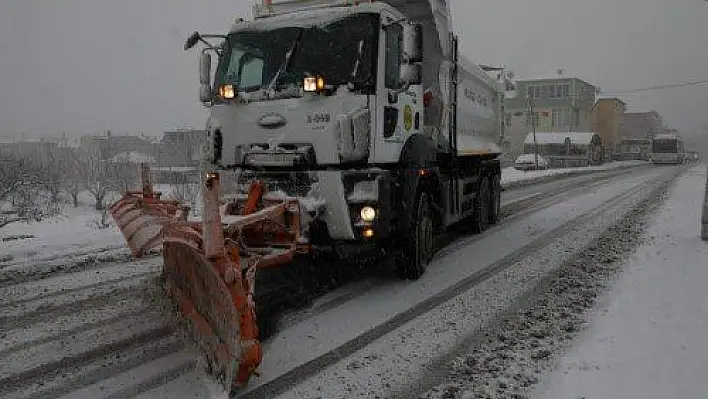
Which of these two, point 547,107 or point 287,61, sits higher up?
point 547,107

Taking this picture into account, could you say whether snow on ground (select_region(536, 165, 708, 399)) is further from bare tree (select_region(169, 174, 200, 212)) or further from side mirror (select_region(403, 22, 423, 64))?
bare tree (select_region(169, 174, 200, 212))

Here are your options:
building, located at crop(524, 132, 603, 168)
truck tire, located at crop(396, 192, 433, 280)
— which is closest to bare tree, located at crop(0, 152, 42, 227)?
truck tire, located at crop(396, 192, 433, 280)

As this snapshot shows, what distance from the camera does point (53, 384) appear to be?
3.89m

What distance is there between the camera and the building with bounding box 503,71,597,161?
64062 mm

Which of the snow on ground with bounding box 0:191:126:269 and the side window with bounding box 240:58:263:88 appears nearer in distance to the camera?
the side window with bounding box 240:58:263:88

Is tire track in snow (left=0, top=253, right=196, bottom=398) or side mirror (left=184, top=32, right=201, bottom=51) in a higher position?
side mirror (left=184, top=32, right=201, bottom=51)

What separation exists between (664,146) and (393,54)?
54.1 metres

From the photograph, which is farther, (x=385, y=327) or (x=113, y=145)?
(x=113, y=145)

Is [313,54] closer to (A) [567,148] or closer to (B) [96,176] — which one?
(B) [96,176]

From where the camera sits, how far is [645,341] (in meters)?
4.54

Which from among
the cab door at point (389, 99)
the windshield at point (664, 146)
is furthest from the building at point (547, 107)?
the cab door at point (389, 99)

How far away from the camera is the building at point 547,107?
64062 millimetres

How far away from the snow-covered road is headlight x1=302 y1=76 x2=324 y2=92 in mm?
2189

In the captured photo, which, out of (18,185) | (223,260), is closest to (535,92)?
(18,185)
